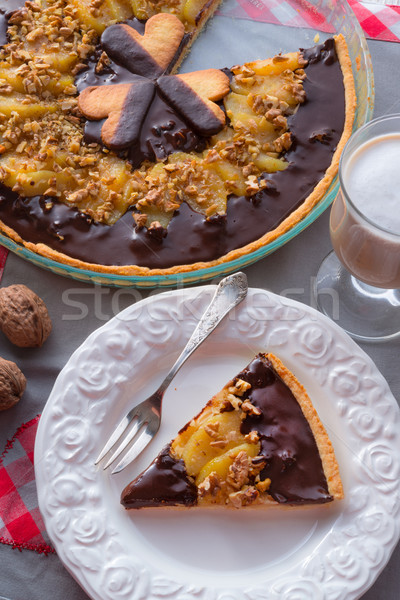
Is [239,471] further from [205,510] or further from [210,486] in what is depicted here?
[205,510]

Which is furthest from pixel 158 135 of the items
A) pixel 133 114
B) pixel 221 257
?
pixel 221 257

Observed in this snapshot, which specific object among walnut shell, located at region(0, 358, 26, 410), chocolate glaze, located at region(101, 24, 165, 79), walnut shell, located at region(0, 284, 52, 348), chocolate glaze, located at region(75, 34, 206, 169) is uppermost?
chocolate glaze, located at region(101, 24, 165, 79)

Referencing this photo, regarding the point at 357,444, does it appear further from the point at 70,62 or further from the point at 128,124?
the point at 70,62

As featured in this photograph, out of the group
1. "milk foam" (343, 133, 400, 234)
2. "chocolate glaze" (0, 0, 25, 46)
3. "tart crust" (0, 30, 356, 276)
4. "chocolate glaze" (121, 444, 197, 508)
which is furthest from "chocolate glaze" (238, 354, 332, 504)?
"chocolate glaze" (0, 0, 25, 46)

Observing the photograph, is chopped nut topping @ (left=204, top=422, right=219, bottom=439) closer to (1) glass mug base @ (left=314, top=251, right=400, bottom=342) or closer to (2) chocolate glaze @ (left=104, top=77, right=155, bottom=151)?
(1) glass mug base @ (left=314, top=251, right=400, bottom=342)

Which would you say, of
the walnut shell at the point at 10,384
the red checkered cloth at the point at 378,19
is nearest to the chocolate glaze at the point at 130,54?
the red checkered cloth at the point at 378,19

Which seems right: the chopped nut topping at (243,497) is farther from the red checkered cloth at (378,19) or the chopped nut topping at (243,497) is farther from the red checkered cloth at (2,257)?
the red checkered cloth at (378,19)

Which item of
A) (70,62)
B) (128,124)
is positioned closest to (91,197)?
(128,124)
